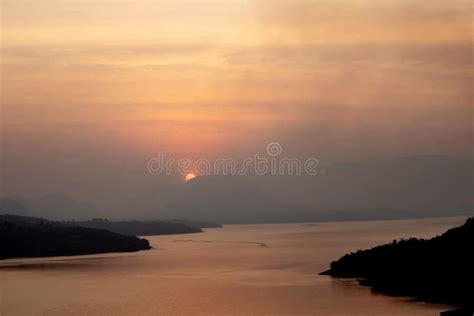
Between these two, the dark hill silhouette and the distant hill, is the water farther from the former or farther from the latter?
the distant hill

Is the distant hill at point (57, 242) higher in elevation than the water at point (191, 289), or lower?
higher

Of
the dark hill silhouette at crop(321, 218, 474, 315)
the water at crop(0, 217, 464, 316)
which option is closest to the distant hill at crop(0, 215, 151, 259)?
the water at crop(0, 217, 464, 316)

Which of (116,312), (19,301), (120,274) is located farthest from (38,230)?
(116,312)

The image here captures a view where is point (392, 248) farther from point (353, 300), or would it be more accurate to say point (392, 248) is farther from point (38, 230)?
point (38, 230)

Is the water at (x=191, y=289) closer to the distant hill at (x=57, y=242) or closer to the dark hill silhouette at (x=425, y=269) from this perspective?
the dark hill silhouette at (x=425, y=269)

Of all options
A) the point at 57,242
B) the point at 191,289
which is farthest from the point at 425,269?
the point at 57,242

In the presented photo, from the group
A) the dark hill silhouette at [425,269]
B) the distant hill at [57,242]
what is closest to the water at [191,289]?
the dark hill silhouette at [425,269]
